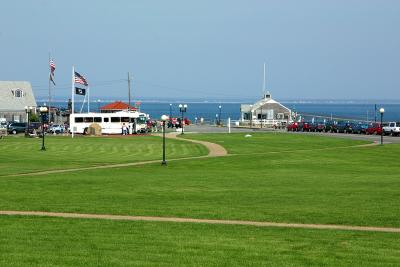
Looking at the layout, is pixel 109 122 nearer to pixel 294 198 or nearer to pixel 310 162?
pixel 310 162

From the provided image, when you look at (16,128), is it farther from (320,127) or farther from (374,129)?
(374,129)

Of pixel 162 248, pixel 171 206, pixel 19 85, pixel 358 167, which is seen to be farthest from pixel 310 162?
pixel 19 85

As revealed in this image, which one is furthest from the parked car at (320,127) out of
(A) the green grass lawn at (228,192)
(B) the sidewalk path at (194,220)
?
(B) the sidewalk path at (194,220)

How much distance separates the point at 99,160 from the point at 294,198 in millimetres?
22698

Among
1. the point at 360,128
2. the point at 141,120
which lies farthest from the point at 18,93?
Result: the point at 360,128

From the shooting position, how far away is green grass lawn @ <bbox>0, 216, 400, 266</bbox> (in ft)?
44.4

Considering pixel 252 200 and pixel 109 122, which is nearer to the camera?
pixel 252 200

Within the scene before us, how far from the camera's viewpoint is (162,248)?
48.2ft

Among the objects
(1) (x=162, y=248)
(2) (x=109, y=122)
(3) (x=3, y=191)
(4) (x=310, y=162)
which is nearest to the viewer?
(1) (x=162, y=248)

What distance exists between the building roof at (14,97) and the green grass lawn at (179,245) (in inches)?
3559

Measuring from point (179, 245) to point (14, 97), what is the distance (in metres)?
95.5

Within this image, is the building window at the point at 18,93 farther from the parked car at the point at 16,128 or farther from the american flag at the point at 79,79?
the american flag at the point at 79,79

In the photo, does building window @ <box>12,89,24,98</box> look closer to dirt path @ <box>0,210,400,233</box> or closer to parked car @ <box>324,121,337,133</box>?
parked car @ <box>324,121,337,133</box>

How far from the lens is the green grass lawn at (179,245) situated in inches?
533
